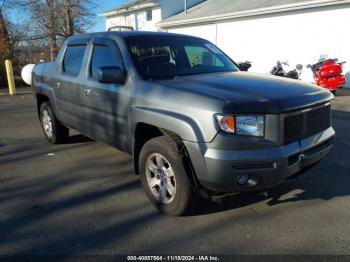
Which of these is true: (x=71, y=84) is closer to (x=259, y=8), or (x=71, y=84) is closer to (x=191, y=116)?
(x=191, y=116)

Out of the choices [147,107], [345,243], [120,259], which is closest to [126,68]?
[147,107]

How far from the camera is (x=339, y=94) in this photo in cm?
1275

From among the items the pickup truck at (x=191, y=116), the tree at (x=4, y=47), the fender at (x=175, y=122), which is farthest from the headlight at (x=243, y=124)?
the tree at (x=4, y=47)

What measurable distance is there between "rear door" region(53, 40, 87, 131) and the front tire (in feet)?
5.90

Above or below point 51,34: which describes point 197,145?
below

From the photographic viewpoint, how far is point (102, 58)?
5043 mm

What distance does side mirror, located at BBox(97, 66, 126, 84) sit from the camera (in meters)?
4.30

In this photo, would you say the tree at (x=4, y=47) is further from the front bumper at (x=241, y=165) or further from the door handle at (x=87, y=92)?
the front bumper at (x=241, y=165)

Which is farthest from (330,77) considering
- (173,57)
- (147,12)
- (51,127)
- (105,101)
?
(147,12)

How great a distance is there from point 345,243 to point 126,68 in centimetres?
288

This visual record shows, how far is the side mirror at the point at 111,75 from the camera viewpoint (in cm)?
430

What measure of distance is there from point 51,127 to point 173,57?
3082mm

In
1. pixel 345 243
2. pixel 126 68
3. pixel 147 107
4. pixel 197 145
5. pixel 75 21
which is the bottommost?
pixel 345 243

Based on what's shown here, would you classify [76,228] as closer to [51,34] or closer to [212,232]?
[212,232]
